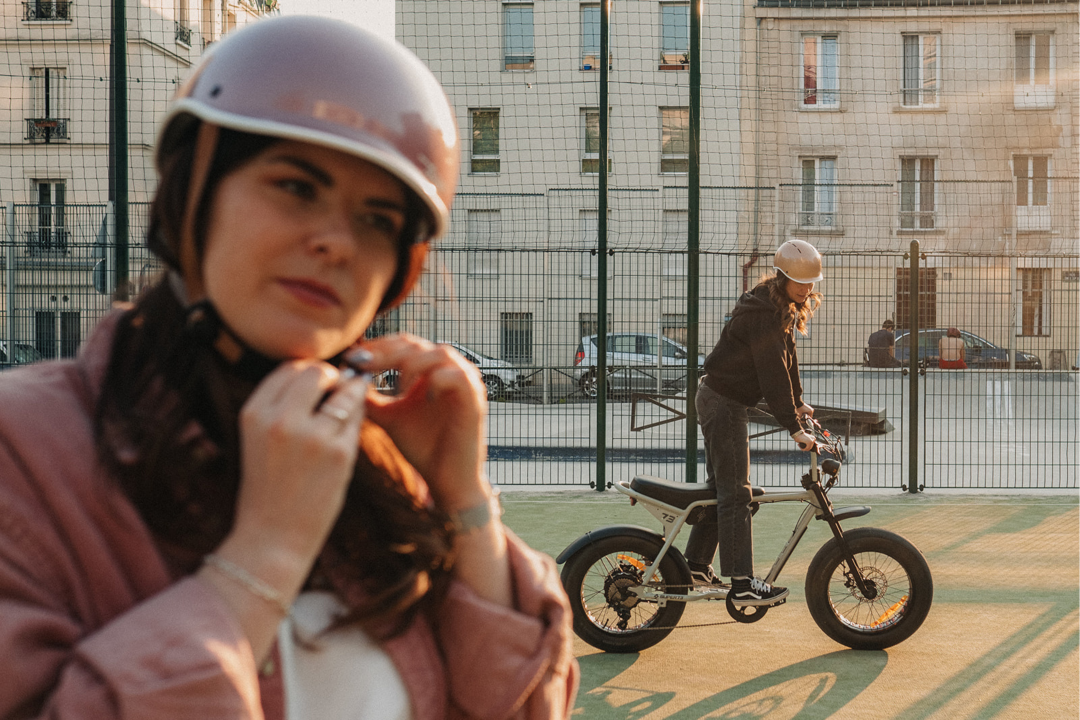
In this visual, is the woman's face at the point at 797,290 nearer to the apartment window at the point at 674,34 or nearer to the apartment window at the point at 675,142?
the apartment window at the point at 675,142

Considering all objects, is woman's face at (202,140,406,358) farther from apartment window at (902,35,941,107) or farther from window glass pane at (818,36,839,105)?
apartment window at (902,35,941,107)

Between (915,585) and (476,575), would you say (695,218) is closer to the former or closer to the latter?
(915,585)

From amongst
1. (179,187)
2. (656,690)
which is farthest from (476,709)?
(656,690)

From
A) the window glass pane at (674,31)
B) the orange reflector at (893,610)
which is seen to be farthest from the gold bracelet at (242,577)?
the window glass pane at (674,31)

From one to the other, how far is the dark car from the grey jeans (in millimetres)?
5020

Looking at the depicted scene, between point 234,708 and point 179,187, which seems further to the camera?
point 179,187

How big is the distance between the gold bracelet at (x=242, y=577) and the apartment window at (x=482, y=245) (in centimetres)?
843

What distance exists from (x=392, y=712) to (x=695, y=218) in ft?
26.8

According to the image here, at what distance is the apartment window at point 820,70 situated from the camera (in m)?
24.0

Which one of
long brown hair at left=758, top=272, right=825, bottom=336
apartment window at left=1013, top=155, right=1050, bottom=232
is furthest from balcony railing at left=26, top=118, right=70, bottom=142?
apartment window at left=1013, top=155, right=1050, bottom=232

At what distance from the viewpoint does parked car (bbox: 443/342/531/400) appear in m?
9.88

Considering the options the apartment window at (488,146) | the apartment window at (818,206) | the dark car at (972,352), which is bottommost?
the dark car at (972,352)

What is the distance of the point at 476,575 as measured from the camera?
1.12 meters

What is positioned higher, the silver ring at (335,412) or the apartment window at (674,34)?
the apartment window at (674,34)
